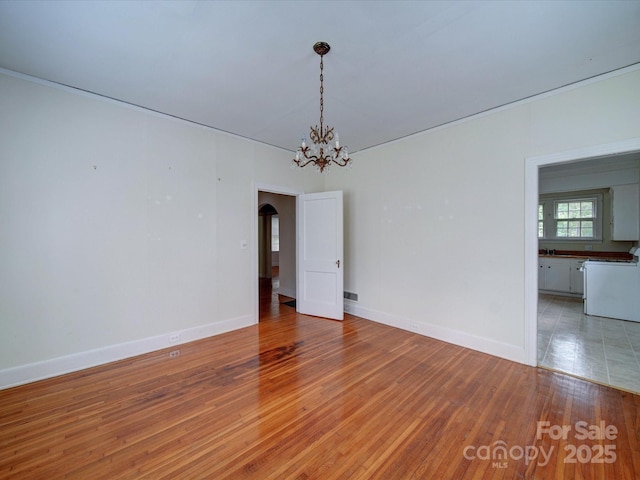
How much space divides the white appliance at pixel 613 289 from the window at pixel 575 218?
6.58 feet

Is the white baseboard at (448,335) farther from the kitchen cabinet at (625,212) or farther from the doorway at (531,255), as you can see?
the kitchen cabinet at (625,212)

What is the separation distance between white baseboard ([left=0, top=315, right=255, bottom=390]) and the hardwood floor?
0.38 ft

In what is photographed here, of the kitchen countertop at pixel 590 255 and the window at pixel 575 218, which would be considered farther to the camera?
the window at pixel 575 218

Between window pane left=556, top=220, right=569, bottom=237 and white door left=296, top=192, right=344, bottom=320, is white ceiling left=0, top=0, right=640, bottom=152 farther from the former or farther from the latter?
window pane left=556, top=220, right=569, bottom=237

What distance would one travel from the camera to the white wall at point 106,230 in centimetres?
256

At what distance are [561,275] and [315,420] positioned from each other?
6815 mm

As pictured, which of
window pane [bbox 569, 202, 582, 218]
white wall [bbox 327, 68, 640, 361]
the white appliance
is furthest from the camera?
window pane [bbox 569, 202, 582, 218]

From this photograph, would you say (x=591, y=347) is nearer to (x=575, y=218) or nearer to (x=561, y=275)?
(x=561, y=275)

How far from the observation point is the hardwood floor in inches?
64.5

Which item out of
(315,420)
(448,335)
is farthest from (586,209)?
(315,420)

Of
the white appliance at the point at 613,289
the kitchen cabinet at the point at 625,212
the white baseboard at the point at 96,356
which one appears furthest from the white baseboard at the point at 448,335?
the kitchen cabinet at the point at 625,212

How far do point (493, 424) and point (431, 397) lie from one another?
1.56 ft

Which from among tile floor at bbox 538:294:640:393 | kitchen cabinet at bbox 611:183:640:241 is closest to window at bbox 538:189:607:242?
kitchen cabinet at bbox 611:183:640:241

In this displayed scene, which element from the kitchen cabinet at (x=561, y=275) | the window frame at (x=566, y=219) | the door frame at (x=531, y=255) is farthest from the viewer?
the window frame at (x=566, y=219)
